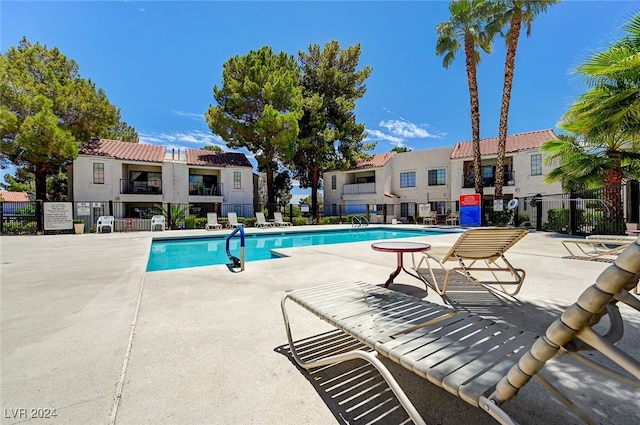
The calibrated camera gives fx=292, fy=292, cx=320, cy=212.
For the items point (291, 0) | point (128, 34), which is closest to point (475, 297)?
point (291, 0)

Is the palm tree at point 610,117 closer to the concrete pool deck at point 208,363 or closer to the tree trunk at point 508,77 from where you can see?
the concrete pool deck at point 208,363

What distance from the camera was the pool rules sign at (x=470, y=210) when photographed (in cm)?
1916

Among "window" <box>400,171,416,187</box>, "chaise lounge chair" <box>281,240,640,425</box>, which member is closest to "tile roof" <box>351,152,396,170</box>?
"window" <box>400,171,416,187</box>

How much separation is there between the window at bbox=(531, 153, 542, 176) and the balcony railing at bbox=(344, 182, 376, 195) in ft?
40.8

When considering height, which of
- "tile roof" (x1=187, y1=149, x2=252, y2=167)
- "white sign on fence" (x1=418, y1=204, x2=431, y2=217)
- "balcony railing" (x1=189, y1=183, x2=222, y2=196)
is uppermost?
"tile roof" (x1=187, y1=149, x2=252, y2=167)

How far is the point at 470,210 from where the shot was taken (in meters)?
19.5

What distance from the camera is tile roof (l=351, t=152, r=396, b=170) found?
28.3 m

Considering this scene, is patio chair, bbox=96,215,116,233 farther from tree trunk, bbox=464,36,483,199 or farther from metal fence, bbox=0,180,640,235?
tree trunk, bbox=464,36,483,199

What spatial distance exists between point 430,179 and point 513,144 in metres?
6.85

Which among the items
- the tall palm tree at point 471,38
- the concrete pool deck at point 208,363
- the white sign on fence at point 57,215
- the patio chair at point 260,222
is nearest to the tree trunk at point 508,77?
the tall palm tree at point 471,38

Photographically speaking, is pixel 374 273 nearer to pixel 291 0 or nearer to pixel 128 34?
pixel 291 0

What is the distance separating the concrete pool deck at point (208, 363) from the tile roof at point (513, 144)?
22.0m

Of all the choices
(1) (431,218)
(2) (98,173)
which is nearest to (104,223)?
(2) (98,173)

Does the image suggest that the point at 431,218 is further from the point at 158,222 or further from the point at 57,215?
the point at 57,215
